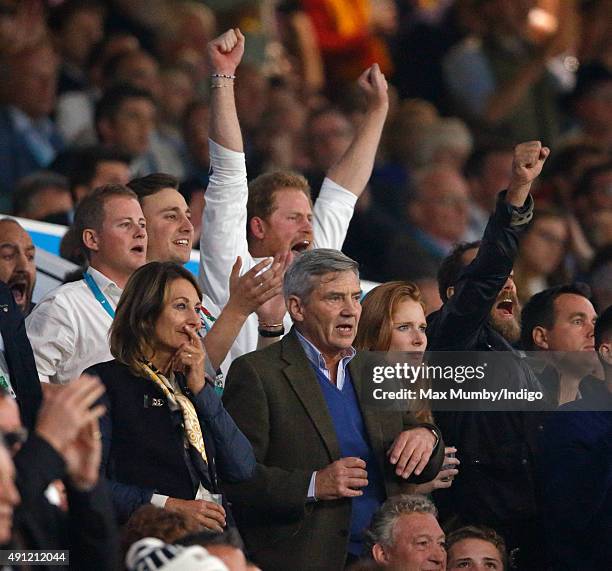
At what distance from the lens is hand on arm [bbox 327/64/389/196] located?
841 cm

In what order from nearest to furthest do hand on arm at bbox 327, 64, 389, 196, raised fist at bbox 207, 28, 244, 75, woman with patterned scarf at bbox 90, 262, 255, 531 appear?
woman with patterned scarf at bbox 90, 262, 255, 531, raised fist at bbox 207, 28, 244, 75, hand on arm at bbox 327, 64, 389, 196

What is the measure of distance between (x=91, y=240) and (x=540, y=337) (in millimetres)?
1931

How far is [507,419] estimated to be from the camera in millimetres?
7180

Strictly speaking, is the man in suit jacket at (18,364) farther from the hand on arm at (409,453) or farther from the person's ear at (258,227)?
the person's ear at (258,227)

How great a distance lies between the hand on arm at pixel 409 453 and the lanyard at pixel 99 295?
119 cm

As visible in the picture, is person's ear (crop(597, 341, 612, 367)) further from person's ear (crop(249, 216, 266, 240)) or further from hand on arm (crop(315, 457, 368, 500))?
person's ear (crop(249, 216, 266, 240))

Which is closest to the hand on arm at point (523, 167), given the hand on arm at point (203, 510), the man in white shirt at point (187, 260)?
the man in white shirt at point (187, 260)

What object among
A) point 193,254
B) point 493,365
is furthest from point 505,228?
point 193,254

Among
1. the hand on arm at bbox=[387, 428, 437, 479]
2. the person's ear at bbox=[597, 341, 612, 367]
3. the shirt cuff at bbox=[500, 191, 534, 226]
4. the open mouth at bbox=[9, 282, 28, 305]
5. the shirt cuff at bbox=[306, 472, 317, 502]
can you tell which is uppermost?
the shirt cuff at bbox=[500, 191, 534, 226]

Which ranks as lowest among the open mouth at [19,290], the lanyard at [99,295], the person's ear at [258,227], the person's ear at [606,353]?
the person's ear at [606,353]

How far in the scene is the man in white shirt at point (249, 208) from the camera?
7.45m

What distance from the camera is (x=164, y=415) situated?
20.6ft

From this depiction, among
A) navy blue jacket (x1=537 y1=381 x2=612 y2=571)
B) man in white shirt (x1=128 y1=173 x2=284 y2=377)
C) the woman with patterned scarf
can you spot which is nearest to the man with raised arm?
navy blue jacket (x1=537 y1=381 x2=612 y2=571)

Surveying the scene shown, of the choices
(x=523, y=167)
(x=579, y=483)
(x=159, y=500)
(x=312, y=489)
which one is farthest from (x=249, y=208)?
(x=159, y=500)
